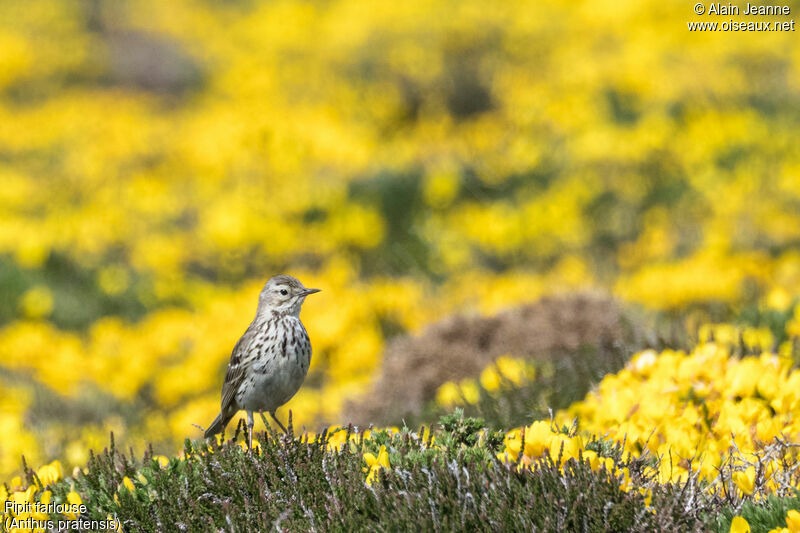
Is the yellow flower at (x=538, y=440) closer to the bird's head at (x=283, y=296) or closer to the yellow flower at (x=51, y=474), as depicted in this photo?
the bird's head at (x=283, y=296)

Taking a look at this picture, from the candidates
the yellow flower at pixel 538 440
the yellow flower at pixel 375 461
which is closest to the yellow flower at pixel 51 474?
the yellow flower at pixel 375 461

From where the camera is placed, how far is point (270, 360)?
4141 millimetres

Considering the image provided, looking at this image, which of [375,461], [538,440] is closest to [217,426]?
[375,461]

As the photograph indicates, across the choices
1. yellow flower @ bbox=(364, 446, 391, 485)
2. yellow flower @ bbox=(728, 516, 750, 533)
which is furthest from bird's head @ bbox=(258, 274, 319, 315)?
yellow flower @ bbox=(728, 516, 750, 533)

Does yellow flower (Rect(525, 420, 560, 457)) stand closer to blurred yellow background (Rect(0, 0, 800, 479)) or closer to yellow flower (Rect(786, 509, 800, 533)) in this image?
yellow flower (Rect(786, 509, 800, 533))

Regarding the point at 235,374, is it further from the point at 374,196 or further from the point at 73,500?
the point at 374,196

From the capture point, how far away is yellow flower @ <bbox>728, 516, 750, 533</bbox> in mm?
2623

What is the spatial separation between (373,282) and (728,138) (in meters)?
5.59

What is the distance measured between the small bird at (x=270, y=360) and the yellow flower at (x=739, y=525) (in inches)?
81.8

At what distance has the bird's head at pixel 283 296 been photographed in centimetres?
449

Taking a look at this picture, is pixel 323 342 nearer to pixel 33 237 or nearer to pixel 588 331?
pixel 588 331

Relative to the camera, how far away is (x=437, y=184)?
11.9 meters

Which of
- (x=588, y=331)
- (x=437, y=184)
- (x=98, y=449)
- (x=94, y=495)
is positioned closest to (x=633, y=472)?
(x=94, y=495)

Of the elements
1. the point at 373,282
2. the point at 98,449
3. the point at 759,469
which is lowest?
the point at 759,469
